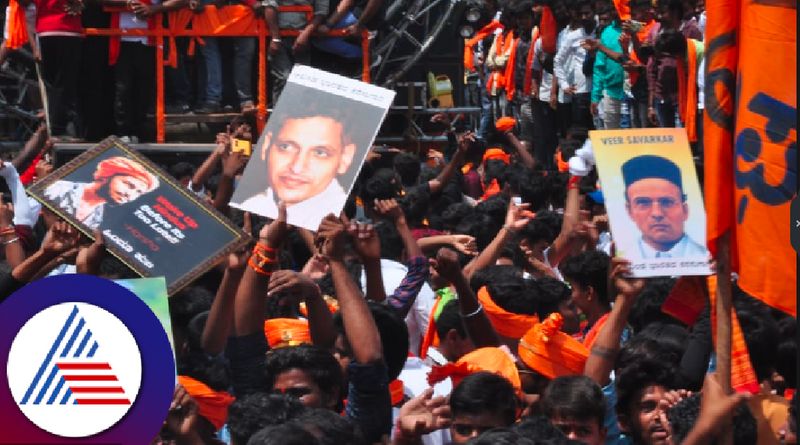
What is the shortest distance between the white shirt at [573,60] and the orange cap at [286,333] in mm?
8170

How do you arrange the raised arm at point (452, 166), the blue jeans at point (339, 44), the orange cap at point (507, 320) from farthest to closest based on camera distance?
the blue jeans at point (339, 44)
the raised arm at point (452, 166)
the orange cap at point (507, 320)

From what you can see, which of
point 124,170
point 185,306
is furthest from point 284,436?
point 124,170

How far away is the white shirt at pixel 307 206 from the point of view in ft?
20.5

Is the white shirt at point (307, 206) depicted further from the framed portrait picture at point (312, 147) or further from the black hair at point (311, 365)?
the black hair at point (311, 365)

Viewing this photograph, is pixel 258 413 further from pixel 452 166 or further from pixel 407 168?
pixel 407 168

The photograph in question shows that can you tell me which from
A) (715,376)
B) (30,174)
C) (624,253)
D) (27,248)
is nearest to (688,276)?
(624,253)

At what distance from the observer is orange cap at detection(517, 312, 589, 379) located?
544 centimetres

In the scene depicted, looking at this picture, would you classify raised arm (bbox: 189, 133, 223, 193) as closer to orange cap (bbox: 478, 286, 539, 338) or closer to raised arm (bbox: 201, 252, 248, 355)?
orange cap (bbox: 478, 286, 539, 338)

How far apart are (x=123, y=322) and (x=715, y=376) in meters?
1.70

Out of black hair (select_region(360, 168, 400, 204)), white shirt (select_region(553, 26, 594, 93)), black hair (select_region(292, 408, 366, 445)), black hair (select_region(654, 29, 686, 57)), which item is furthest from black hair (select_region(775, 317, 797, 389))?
white shirt (select_region(553, 26, 594, 93))

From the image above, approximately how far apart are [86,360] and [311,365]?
209 centimetres

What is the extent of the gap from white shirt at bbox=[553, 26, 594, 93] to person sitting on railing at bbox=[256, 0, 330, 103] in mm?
2543

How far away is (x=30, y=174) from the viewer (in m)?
10.1

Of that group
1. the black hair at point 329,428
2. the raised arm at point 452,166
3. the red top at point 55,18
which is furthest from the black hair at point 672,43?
the black hair at point 329,428
